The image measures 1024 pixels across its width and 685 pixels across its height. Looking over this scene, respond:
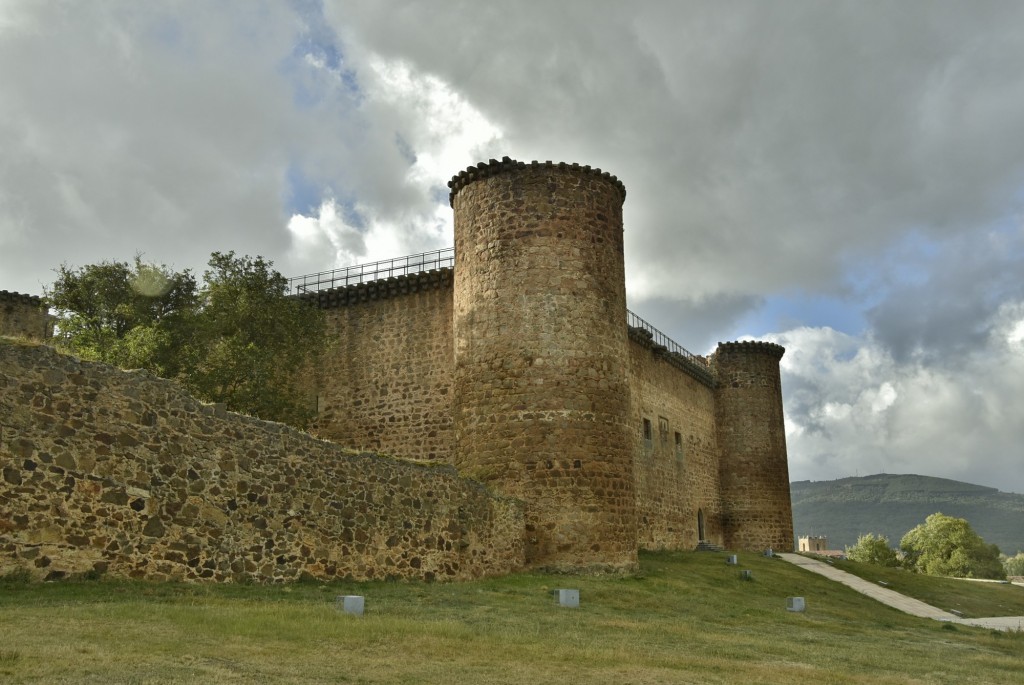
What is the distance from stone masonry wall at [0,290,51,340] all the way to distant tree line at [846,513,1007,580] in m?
51.5

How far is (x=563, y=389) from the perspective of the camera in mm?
17812

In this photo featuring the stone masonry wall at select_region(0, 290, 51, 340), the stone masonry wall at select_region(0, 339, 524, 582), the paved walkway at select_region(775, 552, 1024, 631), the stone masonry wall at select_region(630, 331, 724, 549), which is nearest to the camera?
the stone masonry wall at select_region(0, 339, 524, 582)

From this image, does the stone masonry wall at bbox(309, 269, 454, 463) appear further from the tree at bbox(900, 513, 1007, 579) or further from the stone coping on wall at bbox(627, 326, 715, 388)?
the tree at bbox(900, 513, 1007, 579)

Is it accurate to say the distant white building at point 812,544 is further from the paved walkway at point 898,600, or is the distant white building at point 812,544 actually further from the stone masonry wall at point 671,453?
the paved walkway at point 898,600

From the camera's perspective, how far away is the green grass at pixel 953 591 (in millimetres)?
22203

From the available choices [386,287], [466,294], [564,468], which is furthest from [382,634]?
[386,287]

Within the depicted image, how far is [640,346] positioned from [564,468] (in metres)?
12.1

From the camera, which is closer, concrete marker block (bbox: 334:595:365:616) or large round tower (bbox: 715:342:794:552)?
concrete marker block (bbox: 334:595:365:616)

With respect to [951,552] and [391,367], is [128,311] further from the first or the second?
[951,552]

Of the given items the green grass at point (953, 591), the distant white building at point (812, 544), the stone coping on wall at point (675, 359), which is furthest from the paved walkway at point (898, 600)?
the distant white building at point (812, 544)

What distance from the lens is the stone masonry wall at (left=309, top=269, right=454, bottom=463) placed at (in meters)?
22.1

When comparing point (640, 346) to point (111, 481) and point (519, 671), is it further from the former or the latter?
point (519, 671)

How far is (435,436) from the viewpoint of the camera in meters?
21.9

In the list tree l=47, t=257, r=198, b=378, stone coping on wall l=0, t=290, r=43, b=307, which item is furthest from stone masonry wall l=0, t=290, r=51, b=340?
tree l=47, t=257, r=198, b=378
